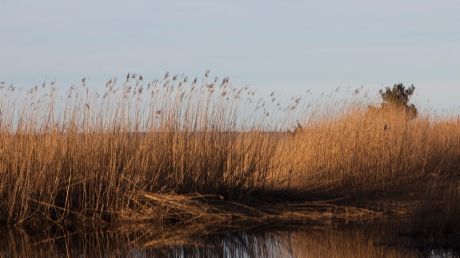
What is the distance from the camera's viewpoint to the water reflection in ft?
24.0

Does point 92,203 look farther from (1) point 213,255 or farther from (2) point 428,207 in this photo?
(2) point 428,207

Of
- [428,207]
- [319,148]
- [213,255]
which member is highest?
[319,148]

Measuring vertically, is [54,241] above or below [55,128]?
below

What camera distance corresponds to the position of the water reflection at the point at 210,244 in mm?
7320

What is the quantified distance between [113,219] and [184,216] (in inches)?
34.9

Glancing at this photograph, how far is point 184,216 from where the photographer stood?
952cm

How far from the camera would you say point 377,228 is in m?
8.64

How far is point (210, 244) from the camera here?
25.9ft

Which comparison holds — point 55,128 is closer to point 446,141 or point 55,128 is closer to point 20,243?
point 20,243

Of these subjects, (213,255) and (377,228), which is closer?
(213,255)

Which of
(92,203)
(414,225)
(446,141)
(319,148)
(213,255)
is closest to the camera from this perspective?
(213,255)

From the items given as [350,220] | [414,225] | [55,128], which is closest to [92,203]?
[55,128]

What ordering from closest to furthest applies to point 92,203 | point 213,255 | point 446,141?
1. point 213,255
2. point 92,203
3. point 446,141

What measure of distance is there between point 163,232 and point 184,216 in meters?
0.79
